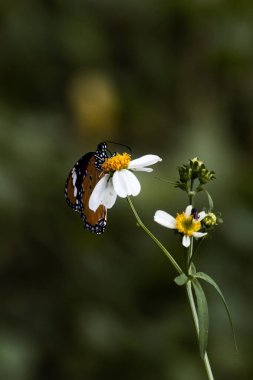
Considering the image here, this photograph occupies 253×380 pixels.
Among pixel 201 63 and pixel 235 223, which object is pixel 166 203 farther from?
pixel 201 63

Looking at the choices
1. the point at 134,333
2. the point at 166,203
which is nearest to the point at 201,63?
the point at 166,203

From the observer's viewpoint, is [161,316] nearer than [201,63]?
Yes

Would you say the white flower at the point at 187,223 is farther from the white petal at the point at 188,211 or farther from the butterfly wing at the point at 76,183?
Result: the butterfly wing at the point at 76,183

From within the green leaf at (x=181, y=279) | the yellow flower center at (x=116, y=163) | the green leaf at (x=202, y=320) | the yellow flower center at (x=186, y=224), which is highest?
the yellow flower center at (x=116, y=163)

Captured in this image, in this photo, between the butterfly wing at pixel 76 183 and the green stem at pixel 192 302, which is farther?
the butterfly wing at pixel 76 183

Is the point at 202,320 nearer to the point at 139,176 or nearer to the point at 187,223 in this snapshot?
the point at 187,223

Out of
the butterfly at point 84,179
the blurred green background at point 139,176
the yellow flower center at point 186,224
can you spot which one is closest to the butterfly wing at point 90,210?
the butterfly at point 84,179

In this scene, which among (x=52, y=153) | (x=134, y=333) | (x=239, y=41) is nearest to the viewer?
(x=134, y=333)
